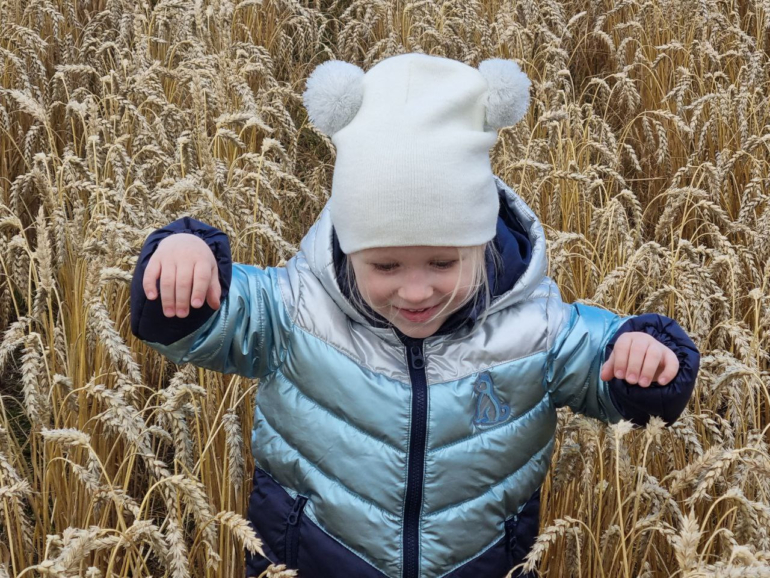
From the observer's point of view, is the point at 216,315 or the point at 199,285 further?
the point at 216,315

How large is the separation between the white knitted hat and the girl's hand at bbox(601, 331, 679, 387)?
266 mm

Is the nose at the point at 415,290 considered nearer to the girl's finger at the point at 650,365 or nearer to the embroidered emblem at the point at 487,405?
the embroidered emblem at the point at 487,405

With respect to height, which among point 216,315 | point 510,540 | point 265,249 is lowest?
point 510,540

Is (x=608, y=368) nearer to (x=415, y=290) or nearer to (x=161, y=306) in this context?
(x=415, y=290)

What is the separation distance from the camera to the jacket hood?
145cm

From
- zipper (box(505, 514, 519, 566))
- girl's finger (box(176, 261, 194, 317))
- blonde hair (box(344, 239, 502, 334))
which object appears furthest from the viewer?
zipper (box(505, 514, 519, 566))

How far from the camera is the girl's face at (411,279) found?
1.37m

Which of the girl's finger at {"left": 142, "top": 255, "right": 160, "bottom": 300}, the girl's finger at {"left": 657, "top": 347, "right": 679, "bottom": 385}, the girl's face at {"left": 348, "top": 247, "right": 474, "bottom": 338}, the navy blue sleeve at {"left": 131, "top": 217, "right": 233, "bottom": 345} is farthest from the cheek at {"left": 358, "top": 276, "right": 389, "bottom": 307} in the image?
the girl's finger at {"left": 657, "top": 347, "right": 679, "bottom": 385}

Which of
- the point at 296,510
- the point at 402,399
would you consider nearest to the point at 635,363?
the point at 402,399

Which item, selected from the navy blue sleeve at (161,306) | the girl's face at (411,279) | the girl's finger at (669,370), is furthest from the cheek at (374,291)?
the girl's finger at (669,370)

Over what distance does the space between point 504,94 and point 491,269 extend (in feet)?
0.91

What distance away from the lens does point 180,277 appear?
130 centimetres

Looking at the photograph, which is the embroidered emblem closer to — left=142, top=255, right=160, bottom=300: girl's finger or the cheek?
the cheek

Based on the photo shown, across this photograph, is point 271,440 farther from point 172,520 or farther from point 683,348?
point 683,348
